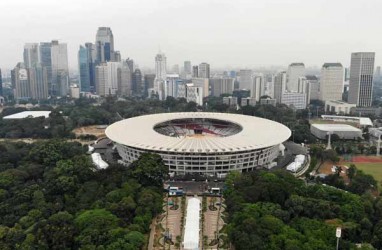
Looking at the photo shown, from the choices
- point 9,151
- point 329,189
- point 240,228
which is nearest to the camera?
point 240,228

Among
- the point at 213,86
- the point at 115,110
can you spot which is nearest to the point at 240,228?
the point at 115,110

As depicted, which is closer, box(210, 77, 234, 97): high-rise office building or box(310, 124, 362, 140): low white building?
box(310, 124, 362, 140): low white building

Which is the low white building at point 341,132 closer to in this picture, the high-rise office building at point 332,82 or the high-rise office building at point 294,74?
the high-rise office building at point 332,82

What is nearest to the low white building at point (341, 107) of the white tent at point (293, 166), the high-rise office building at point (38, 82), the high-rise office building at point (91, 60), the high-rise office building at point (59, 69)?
the white tent at point (293, 166)

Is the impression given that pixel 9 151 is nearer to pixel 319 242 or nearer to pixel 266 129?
pixel 266 129

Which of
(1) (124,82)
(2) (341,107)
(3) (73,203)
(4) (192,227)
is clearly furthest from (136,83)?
(4) (192,227)

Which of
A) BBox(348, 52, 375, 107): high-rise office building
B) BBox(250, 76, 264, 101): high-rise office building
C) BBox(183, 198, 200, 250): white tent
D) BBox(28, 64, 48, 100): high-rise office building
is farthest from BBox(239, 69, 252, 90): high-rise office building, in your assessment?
BBox(183, 198, 200, 250): white tent

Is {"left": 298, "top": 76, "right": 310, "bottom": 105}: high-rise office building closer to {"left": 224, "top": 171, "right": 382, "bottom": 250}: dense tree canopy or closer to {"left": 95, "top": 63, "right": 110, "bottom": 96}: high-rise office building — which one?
{"left": 95, "top": 63, "right": 110, "bottom": 96}: high-rise office building
